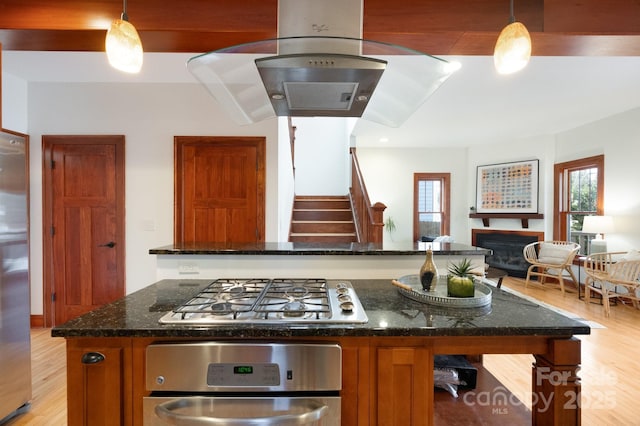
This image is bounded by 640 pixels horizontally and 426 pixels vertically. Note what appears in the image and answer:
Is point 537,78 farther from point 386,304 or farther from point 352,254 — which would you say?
point 386,304

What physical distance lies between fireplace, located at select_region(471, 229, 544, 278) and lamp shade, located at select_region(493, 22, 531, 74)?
5121mm

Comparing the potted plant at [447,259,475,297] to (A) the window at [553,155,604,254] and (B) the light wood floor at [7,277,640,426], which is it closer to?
(B) the light wood floor at [7,277,640,426]

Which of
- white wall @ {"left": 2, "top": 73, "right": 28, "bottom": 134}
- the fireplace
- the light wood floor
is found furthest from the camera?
the fireplace

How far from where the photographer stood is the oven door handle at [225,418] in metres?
1.04

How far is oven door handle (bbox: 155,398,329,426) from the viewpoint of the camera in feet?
3.40

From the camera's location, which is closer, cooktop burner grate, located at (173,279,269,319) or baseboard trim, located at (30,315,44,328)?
cooktop burner grate, located at (173,279,269,319)

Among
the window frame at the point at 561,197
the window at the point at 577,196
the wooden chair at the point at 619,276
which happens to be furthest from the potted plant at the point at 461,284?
the window frame at the point at 561,197

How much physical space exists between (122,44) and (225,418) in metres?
1.43

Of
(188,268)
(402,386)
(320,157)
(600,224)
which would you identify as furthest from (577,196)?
(188,268)

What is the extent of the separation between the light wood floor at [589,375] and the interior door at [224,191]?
1.46m

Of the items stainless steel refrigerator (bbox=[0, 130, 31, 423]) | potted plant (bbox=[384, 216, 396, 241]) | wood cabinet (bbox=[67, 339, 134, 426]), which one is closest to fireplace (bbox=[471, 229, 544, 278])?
potted plant (bbox=[384, 216, 396, 241])

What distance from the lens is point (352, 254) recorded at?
6.11 ft

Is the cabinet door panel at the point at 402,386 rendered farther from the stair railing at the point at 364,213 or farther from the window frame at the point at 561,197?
the window frame at the point at 561,197

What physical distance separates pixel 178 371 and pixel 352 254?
1.08 metres
